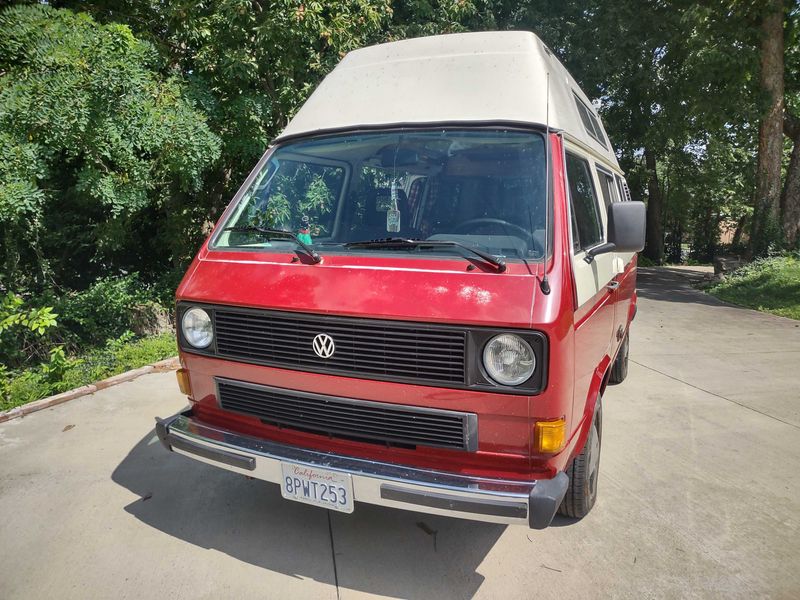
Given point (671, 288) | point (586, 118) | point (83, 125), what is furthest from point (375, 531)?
point (671, 288)

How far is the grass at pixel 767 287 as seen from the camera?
11274 mm

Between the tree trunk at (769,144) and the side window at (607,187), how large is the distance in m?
12.2

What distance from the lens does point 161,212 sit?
376 inches

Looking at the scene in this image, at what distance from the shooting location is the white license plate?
2.61 m

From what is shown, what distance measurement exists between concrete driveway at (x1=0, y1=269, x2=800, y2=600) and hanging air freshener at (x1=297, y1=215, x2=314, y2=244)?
5.51 ft

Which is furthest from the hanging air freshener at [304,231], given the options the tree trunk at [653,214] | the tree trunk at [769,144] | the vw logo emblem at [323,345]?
the tree trunk at [653,214]

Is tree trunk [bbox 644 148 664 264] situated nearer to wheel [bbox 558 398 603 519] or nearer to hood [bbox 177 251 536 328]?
wheel [bbox 558 398 603 519]

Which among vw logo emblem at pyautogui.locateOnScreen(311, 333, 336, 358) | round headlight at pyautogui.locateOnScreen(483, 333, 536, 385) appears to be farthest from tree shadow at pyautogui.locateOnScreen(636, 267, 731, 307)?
vw logo emblem at pyautogui.locateOnScreen(311, 333, 336, 358)

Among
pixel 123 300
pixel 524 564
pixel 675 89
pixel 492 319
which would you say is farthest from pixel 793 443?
pixel 675 89

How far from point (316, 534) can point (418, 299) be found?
164cm

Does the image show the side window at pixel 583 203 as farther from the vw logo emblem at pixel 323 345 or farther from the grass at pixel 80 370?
the grass at pixel 80 370

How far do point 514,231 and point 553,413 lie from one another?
0.95 meters

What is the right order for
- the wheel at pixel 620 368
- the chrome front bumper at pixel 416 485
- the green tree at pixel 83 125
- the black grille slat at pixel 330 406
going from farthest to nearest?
the wheel at pixel 620 368
the green tree at pixel 83 125
the black grille slat at pixel 330 406
the chrome front bumper at pixel 416 485

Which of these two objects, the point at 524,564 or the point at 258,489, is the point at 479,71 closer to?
the point at 524,564
